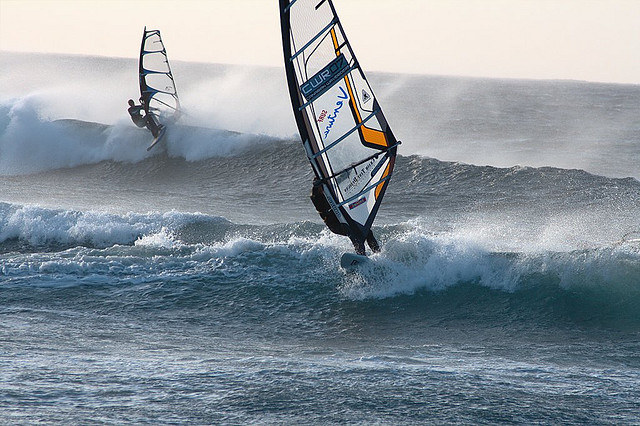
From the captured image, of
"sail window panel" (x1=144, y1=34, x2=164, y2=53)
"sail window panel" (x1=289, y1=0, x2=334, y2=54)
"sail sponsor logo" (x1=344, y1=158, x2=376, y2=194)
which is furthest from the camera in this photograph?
"sail window panel" (x1=144, y1=34, x2=164, y2=53)

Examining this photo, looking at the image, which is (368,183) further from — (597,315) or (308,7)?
(597,315)

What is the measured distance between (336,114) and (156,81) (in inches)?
585

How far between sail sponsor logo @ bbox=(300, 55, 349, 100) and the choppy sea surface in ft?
8.78

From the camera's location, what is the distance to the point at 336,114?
35.0ft

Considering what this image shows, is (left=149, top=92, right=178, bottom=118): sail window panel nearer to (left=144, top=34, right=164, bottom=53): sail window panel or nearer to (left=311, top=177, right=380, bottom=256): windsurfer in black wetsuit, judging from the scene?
(left=144, top=34, right=164, bottom=53): sail window panel

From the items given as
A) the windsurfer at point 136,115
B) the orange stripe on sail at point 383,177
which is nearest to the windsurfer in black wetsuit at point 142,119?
the windsurfer at point 136,115

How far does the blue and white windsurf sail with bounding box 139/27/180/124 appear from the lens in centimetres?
2397

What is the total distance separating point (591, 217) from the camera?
52.3 ft

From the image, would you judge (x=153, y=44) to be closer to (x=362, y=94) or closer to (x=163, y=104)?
(x=163, y=104)

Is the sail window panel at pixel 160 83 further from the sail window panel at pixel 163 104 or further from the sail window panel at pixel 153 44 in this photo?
the sail window panel at pixel 153 44

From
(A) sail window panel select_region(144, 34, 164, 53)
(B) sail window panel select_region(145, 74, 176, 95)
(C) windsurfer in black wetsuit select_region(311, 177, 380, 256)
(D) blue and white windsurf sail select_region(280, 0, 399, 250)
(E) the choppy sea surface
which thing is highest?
(A) sail window panel select_region(144, 34, 164, 53)

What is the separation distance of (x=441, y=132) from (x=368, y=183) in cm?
2720

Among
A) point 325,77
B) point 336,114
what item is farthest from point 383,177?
point 325,77

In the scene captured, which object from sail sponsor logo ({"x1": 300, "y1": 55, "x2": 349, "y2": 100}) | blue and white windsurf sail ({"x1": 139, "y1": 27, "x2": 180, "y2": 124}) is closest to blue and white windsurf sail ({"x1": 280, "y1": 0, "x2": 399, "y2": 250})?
sail sponsor logo ({"x1": 300, "y1": 55, "x2": 349, "y2": 100})
